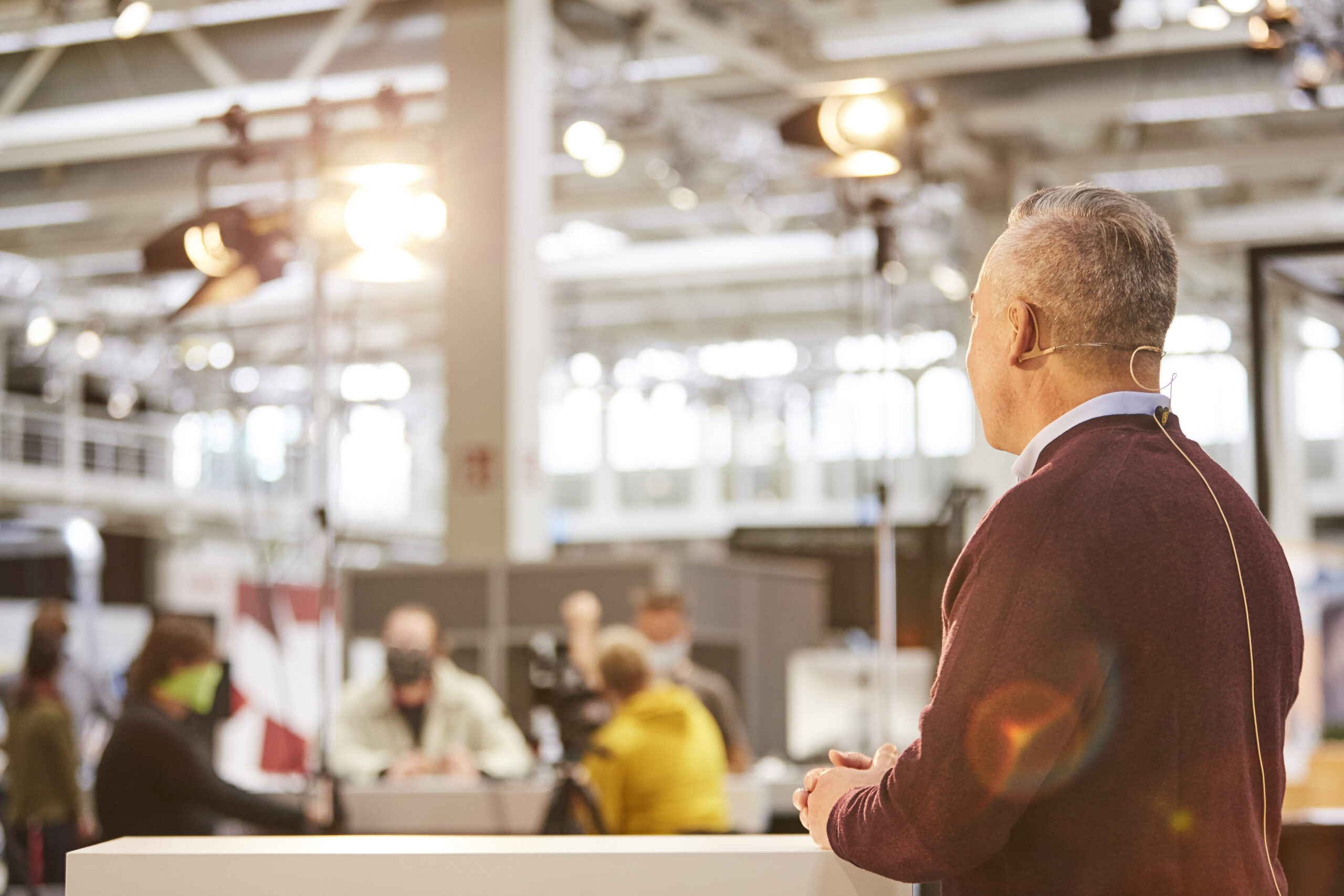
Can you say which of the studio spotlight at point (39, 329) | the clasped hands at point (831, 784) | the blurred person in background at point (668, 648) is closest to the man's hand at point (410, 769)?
the blurred person in background at point (668, 648)

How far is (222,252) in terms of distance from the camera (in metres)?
4.25

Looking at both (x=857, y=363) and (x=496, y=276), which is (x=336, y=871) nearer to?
(x=496, y=276)

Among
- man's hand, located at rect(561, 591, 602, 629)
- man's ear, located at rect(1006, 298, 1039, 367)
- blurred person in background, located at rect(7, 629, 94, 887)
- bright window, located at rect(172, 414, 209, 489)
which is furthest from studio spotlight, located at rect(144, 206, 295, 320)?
bright window, located at rect(172, 414, 209, 489)

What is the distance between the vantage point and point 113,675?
1289 centimetres

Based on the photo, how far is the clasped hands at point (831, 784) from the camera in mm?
1418

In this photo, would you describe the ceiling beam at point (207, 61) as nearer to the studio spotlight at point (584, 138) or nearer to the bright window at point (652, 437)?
the studio spotlight at point (584, 138)

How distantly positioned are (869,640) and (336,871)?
9142mm

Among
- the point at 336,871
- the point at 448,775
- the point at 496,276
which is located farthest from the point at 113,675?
the point at 336,871

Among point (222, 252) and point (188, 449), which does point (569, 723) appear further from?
point (188, 449)

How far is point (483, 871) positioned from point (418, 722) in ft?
12.6

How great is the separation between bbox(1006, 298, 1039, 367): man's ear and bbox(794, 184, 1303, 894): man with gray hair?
0.02 metres

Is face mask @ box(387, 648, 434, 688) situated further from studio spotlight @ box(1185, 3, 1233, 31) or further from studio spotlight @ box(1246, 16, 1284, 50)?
studio spotlight @ box(1246, 16, 1284, 50)

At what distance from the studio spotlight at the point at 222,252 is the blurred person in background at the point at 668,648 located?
2248 mm

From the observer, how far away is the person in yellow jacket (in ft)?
13.0
